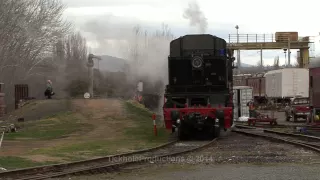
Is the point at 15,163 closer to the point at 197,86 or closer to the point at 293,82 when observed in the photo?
the point at 197,86

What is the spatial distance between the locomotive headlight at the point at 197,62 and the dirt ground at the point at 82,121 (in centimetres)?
446

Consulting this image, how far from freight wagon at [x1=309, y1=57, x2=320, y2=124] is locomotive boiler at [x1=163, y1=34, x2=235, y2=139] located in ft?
20.0

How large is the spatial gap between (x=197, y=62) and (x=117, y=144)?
179 inches

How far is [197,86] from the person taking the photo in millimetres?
17953

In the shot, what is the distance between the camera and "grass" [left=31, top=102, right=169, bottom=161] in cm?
1334

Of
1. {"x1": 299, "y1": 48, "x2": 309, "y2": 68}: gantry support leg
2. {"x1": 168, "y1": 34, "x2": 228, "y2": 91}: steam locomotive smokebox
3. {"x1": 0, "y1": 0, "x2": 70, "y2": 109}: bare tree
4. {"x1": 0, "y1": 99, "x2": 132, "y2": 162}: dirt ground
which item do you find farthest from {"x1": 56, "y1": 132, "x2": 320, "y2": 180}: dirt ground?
{"x1": 299, "y1": 48, "x2": 309, "y2": 68}: gantry support leg

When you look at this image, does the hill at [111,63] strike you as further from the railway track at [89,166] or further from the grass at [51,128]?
the railway track at [89,166]

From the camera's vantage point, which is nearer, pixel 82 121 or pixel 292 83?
pixel 82 121

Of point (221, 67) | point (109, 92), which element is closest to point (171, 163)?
point (221, 67)

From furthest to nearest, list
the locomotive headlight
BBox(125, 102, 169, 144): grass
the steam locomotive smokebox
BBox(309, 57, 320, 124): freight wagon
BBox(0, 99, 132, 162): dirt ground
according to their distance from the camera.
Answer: BBox(309, 57, 320, 124): freight wagon → BBox(125, 102, 169, 144): grass → the steam locomotive smokebox → the locomotive headlight → BBox(0, 99, 132, 162): dirt ground

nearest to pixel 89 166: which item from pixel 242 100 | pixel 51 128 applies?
pixel 51 128

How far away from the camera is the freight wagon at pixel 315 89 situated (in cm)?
2198

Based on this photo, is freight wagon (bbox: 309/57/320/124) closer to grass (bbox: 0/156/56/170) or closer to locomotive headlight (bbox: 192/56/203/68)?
locomotive headlight (bbox: 192/56/203/68)

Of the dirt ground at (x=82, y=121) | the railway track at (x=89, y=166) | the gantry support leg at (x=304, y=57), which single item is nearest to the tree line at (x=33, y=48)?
the dirt ground at (x=82, y=121)
